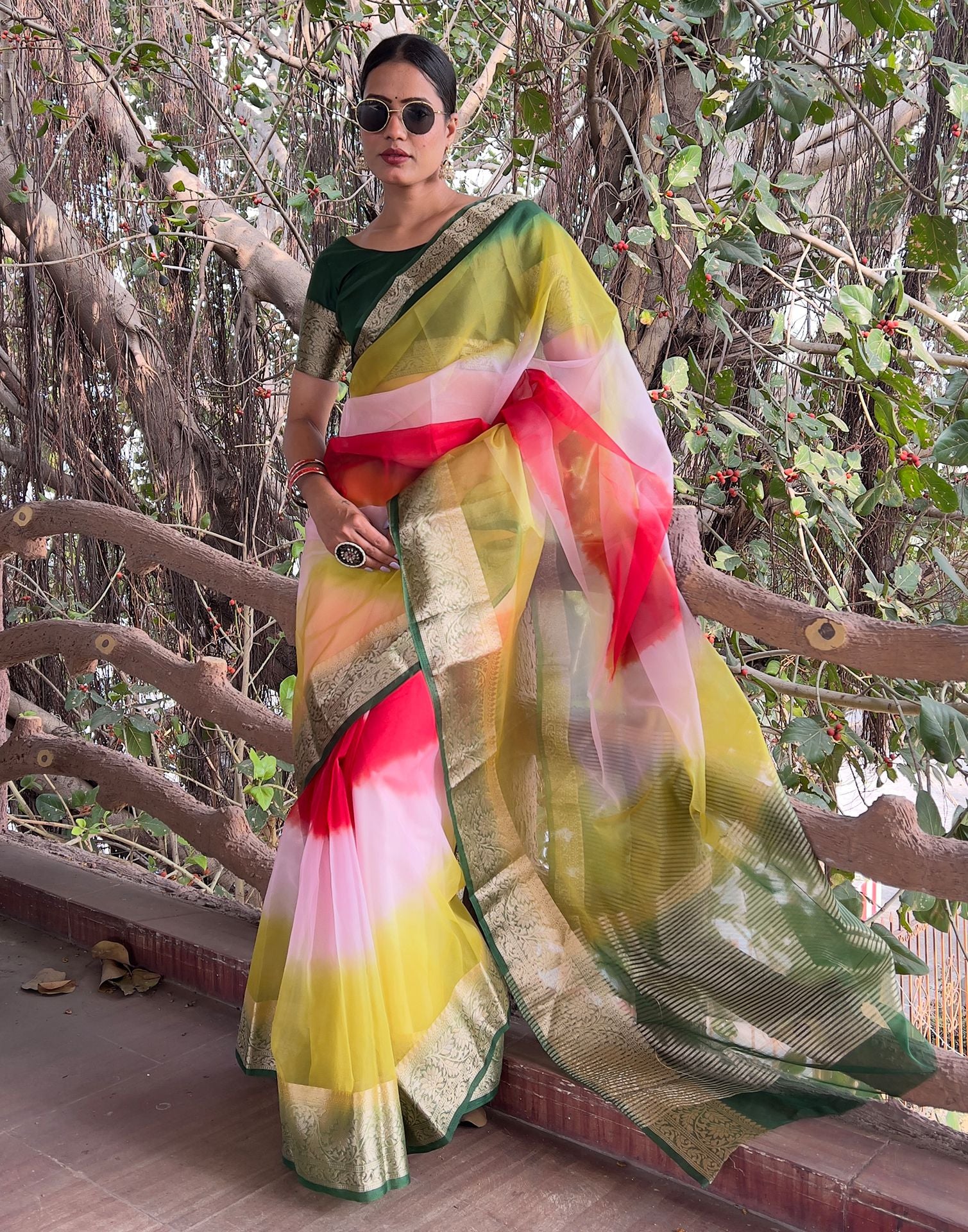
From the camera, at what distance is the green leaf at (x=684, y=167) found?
1.93m

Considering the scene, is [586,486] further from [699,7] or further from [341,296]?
[699,7]

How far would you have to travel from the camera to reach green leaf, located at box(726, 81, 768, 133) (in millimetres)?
1611

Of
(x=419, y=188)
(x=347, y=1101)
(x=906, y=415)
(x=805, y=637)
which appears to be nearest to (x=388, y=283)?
(x=419, y=188)

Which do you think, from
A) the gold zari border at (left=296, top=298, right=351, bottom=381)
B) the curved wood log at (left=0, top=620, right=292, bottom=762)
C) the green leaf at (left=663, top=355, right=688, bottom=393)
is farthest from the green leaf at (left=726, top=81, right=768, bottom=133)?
the curved wood log at (left=0, top=620, right=292, bottom=762)

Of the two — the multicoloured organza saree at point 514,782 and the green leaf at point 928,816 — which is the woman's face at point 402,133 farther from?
the green leaf at point 928,816

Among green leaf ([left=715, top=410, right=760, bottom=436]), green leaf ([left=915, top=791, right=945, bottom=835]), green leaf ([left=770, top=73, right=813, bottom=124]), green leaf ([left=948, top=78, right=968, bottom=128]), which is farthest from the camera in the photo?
green leaf ([left=715, top=410, right=760, bottom=436])

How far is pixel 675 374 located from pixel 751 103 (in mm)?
572

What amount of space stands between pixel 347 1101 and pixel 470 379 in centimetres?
77

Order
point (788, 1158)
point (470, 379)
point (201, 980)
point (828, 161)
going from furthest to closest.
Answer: point (828, 161), point (201, 980), point (470, 379), point (788, 1158)

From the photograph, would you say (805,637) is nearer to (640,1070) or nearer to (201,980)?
(640,1070)

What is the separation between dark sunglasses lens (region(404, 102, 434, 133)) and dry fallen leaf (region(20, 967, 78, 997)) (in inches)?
50.6

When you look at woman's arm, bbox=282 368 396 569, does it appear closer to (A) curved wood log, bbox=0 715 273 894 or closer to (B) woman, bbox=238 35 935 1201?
(B) woman, bbox=238 35 935 1201

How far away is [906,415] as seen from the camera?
6.01 feet

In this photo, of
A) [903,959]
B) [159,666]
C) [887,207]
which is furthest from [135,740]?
[887,207]
